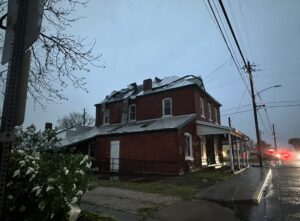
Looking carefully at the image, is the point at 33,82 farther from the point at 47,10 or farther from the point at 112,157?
the point at 112,157

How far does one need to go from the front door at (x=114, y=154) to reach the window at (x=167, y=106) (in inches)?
204

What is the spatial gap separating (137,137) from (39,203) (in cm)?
1758

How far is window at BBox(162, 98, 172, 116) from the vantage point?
23.6 meters

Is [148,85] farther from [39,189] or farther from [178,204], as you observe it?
[39,189]

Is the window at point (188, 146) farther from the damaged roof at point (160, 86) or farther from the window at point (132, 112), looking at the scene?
the window at point (132, 112)

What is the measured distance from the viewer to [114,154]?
2264cm

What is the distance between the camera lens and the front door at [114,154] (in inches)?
875

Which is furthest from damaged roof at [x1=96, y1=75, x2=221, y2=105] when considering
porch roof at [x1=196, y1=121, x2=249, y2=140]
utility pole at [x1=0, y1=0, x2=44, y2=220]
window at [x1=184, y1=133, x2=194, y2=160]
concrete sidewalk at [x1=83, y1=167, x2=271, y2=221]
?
utility pole at [x1=0, y1=0, x2=44, y2=220]

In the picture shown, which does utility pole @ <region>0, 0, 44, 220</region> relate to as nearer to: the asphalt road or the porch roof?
the asphalt road

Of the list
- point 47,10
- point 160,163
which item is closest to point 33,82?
point 47,10

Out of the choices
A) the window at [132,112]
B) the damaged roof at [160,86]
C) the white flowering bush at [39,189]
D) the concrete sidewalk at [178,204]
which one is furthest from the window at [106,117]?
the white flowering bush at [39,189]

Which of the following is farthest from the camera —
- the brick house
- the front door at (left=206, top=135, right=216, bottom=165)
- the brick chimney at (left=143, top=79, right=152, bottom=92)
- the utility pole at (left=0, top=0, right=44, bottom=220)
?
the front door at (left=206, top=135, right=216, bottom=165)

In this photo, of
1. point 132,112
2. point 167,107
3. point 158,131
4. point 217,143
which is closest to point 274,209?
point 158,131

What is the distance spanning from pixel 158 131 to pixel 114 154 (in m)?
5.22
